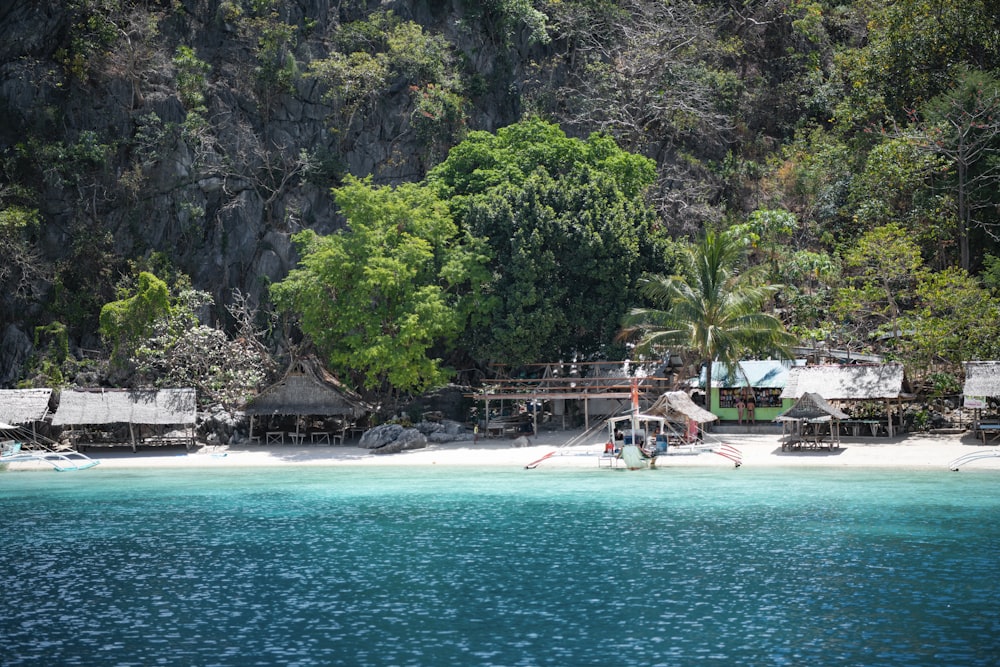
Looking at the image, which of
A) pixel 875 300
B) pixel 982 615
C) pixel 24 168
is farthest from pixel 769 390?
pixel 24 168

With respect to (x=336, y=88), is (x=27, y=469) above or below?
below

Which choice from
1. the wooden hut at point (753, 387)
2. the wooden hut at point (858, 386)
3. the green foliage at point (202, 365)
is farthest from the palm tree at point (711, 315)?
the green foliage at point (202, 365)

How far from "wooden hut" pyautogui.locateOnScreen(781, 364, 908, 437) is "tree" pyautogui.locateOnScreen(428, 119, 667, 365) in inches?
253

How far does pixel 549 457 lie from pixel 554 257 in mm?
7085

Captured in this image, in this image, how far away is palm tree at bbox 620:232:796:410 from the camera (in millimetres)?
33562

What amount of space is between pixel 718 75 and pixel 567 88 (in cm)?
655

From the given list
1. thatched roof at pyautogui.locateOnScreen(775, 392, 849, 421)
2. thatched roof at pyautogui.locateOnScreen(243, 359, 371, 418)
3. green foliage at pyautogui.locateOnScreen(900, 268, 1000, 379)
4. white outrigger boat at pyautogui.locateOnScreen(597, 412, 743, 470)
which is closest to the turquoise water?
white outrigger boat at pyautogui.locateOnScreen(597, 412, 743, 470)

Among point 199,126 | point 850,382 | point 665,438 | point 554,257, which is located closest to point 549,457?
point 665,438

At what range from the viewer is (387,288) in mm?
34094

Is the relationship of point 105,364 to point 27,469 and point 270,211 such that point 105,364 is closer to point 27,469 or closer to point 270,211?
point 27,469

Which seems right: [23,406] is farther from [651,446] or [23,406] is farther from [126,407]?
[651,446]

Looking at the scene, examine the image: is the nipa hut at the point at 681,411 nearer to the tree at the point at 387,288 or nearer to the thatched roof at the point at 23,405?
the tree at the point at 387,288

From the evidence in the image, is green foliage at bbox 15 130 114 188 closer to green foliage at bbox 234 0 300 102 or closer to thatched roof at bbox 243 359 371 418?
green foliage at bbox 234 0 300 102

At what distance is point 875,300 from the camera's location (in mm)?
33219
